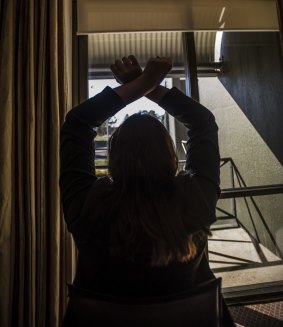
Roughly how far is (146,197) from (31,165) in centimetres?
98

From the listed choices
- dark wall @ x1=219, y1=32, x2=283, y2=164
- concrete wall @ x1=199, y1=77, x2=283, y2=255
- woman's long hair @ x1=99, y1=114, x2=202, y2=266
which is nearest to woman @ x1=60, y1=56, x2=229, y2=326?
woman's long hair @ x1=99, y1=114, x2=202, y2=266

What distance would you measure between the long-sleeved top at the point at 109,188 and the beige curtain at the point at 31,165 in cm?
83

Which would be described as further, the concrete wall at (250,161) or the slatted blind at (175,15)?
the concrete wall at (250,161)

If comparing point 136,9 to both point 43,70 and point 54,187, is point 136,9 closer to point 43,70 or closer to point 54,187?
point 43,70

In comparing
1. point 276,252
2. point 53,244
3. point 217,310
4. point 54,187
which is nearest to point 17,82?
point 54,187

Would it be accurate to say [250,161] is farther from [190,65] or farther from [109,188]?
[109,188]

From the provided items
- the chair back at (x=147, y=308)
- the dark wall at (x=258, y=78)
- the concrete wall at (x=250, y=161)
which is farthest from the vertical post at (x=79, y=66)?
the chair back at (x=147, y=308)

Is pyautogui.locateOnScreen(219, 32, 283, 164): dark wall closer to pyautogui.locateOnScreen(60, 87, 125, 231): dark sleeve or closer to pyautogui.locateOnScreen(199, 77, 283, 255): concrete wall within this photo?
pyautogui.locateOnScreen(199, 77, 283, 255): concrete wall

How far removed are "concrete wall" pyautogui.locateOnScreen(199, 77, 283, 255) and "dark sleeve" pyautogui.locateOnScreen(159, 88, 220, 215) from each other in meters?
1.54

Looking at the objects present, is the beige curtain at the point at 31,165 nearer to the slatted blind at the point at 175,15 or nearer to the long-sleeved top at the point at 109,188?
the slatted blind at the point at 175,15

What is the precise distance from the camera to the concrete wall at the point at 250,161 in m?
2.11

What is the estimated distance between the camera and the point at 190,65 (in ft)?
6.29

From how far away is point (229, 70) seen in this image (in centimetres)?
219

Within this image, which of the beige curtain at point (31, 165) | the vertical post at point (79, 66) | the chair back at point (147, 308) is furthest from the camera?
the vertical post at point (79, 66)
